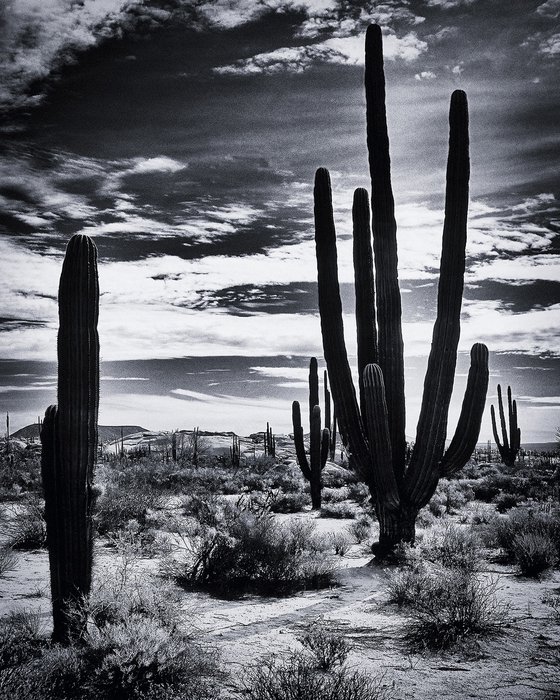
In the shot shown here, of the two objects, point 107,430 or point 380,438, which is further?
point 107,430

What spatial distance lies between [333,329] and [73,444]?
6.36 metres

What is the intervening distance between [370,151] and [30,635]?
1019 cm

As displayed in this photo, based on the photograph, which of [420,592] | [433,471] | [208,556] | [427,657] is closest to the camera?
[427,657]

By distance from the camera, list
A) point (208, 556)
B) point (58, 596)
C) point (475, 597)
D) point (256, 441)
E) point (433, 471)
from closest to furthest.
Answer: point (58, 596), point (475, 597), point (208, 556), point (433, 471), point (256, 441)

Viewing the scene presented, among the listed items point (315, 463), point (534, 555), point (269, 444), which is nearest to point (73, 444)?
point (534, 555)

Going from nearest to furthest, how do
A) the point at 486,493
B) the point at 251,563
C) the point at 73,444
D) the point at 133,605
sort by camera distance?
1. the point at 133,605
2. the point at 73,444
3. the point at 251,563
4. the point at 486,493

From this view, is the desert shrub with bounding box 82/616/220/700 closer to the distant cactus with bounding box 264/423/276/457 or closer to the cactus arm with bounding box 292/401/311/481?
the cactus arm with bounding box 292/401/311/481

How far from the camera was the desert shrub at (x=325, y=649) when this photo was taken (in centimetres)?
568

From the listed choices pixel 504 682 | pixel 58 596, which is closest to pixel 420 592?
pixel 504 682

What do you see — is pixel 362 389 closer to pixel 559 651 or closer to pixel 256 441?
pixel 559 651

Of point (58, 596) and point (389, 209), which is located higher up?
point (389, 209)

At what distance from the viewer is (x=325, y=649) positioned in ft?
19.2

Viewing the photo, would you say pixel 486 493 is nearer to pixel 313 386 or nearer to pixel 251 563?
pixel 313 386

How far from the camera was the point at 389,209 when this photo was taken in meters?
11.3
